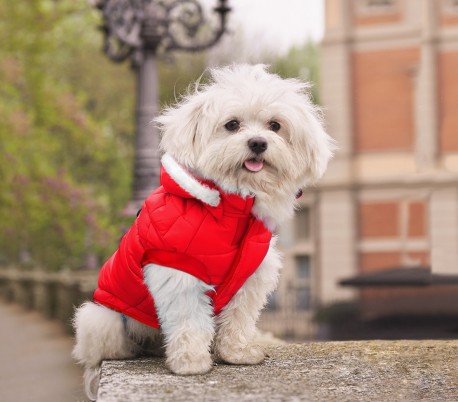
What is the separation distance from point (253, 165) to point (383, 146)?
21146 mm

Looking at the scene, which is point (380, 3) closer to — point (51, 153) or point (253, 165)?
point (51, 153)

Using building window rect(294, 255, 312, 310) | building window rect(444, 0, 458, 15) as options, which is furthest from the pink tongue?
building window rect(294, 255, 312, 310)

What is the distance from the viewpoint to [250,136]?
12.2 ft

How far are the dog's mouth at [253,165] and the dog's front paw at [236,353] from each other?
895 mm

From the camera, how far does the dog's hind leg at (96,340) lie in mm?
4281

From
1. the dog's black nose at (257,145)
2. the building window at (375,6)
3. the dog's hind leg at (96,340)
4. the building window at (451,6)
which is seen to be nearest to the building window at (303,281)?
the building window at (375,6)

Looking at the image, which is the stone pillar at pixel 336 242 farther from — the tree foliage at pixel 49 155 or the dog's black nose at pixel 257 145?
the dog's black nose at pixel 257 145

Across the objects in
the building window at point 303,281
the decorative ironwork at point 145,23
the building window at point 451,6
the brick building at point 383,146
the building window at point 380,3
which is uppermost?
the building window at point 380,3

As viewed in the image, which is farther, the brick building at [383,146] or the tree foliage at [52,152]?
the brick building at [383,146]

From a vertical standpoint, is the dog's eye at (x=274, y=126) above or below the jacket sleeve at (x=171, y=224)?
above

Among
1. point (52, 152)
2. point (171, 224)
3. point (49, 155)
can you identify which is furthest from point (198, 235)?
point (49, 155)

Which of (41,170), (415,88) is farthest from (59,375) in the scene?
(415,88)

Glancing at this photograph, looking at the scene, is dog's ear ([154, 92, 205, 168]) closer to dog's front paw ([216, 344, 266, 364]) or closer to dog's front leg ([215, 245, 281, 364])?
dog's front leg ([215, 245, 281, 364])

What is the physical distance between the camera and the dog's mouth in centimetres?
377
